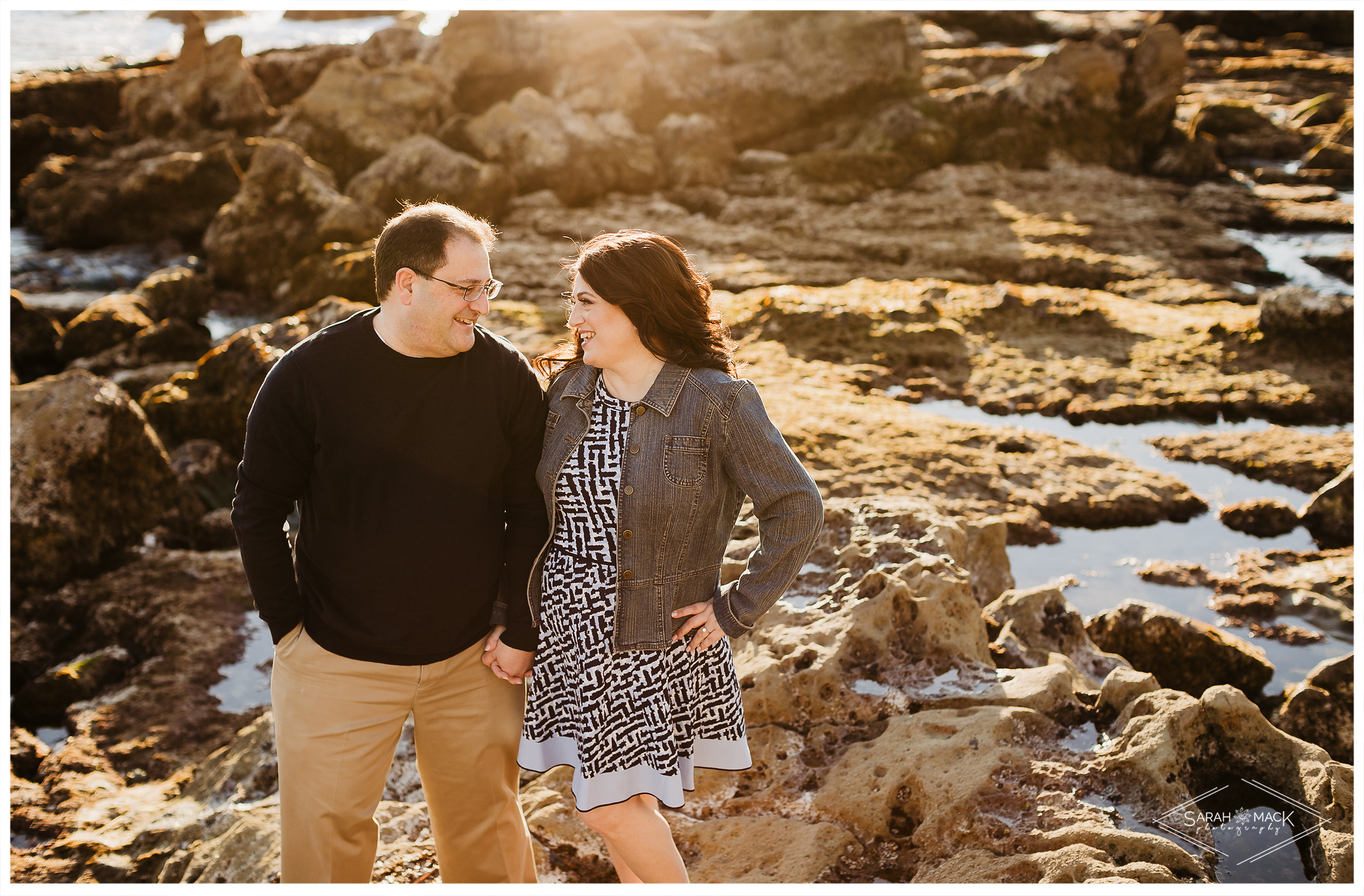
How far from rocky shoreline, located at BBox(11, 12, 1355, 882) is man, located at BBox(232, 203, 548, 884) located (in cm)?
75

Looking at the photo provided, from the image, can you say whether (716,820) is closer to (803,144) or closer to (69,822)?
(69,822)

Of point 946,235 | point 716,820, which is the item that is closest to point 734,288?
point 946,235

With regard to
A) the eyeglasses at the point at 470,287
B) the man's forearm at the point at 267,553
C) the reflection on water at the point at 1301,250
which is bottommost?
the reflection on water at the point at 1301,250

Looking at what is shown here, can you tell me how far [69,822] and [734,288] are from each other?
335 inches

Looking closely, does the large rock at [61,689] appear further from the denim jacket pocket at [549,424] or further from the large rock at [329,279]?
the large rock at [329,279]

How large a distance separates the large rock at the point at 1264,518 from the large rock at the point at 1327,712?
249cm

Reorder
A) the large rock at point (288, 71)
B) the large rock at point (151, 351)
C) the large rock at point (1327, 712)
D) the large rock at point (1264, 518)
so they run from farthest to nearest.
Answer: the large rock at point (288, 71) < the large rock at point (151, 351) < the large rock at point (1264, 518) < the large rock at point (1327, 712)

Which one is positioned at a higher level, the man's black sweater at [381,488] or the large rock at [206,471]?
the man's black sweater at [381,488]

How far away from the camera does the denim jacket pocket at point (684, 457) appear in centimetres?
278

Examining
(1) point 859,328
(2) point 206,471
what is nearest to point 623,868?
(2) point 206,471

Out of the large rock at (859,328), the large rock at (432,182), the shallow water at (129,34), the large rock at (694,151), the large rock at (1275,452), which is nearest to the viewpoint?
the large rock at (1275,452)

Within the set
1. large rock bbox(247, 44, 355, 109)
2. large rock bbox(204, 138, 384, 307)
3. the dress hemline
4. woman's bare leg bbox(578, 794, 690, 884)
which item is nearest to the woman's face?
the dress hemline

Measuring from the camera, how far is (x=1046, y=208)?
14367 mm

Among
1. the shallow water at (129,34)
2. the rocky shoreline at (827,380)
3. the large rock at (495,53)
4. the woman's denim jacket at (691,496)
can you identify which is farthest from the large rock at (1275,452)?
the shallow water at (129,34)
